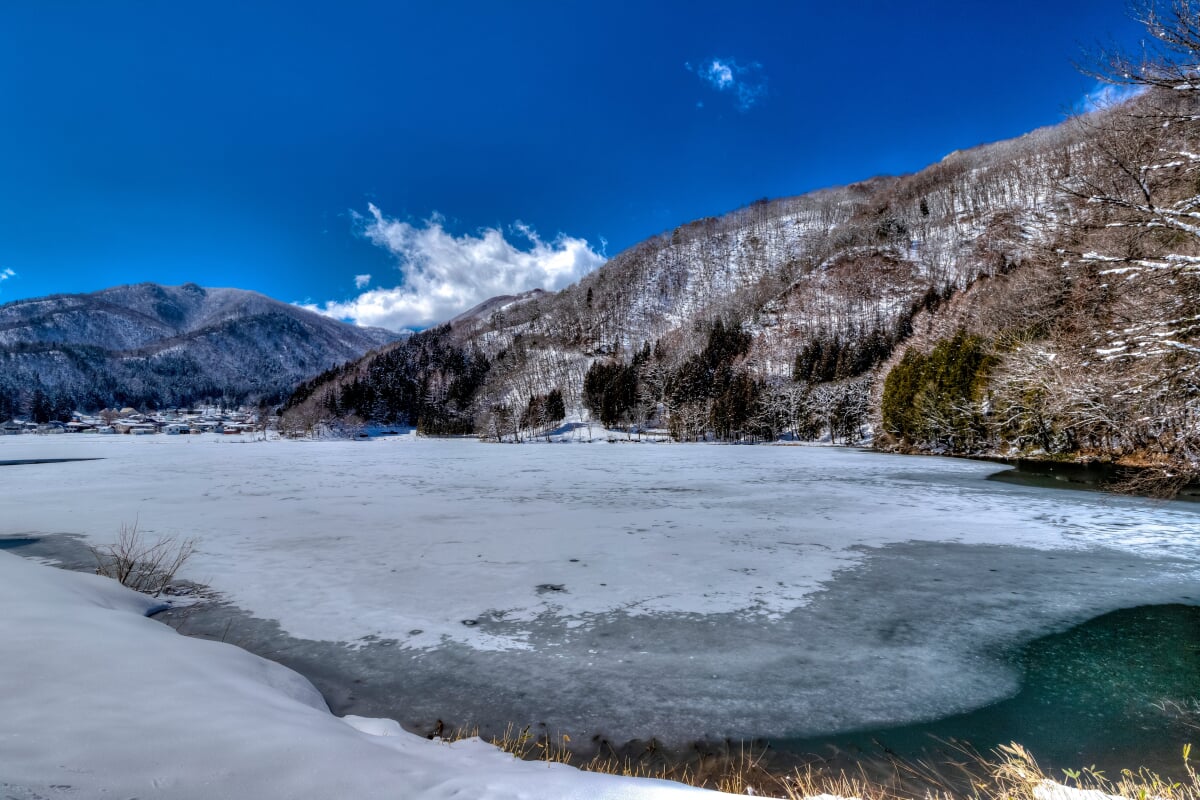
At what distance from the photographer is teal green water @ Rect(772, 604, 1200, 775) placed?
16.0 ft

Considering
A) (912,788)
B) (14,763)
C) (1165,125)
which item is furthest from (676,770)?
(1165,125)

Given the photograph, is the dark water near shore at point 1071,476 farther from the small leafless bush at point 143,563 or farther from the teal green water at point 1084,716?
the small leafless bush at point 143,563

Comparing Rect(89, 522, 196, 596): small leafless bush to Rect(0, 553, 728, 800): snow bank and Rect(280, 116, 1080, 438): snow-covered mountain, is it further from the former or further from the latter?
Rect(280, 116, 1080, 438): snow-covered mountain

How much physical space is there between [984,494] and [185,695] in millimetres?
25537

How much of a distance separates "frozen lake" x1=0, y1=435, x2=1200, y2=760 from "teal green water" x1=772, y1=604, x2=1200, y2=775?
227 millimetres

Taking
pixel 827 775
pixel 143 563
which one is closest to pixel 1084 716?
pixel 827 775

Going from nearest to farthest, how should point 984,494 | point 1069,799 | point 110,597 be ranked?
point 1069,799 → point 110,597 → point 984,494

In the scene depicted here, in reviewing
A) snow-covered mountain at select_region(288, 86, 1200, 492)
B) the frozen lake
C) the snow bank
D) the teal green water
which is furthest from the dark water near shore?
the snow bank

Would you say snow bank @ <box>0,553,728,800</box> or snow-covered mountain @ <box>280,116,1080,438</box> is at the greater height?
snow-covered mountain @ <box>280,116,1080,438</box>

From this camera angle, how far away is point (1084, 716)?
5.41 metres

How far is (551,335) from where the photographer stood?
186 metres

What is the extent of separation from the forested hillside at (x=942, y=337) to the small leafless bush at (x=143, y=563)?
15.6 metres

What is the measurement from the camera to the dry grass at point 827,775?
13.7ft

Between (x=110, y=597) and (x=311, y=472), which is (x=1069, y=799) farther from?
(x=311, y=472)
